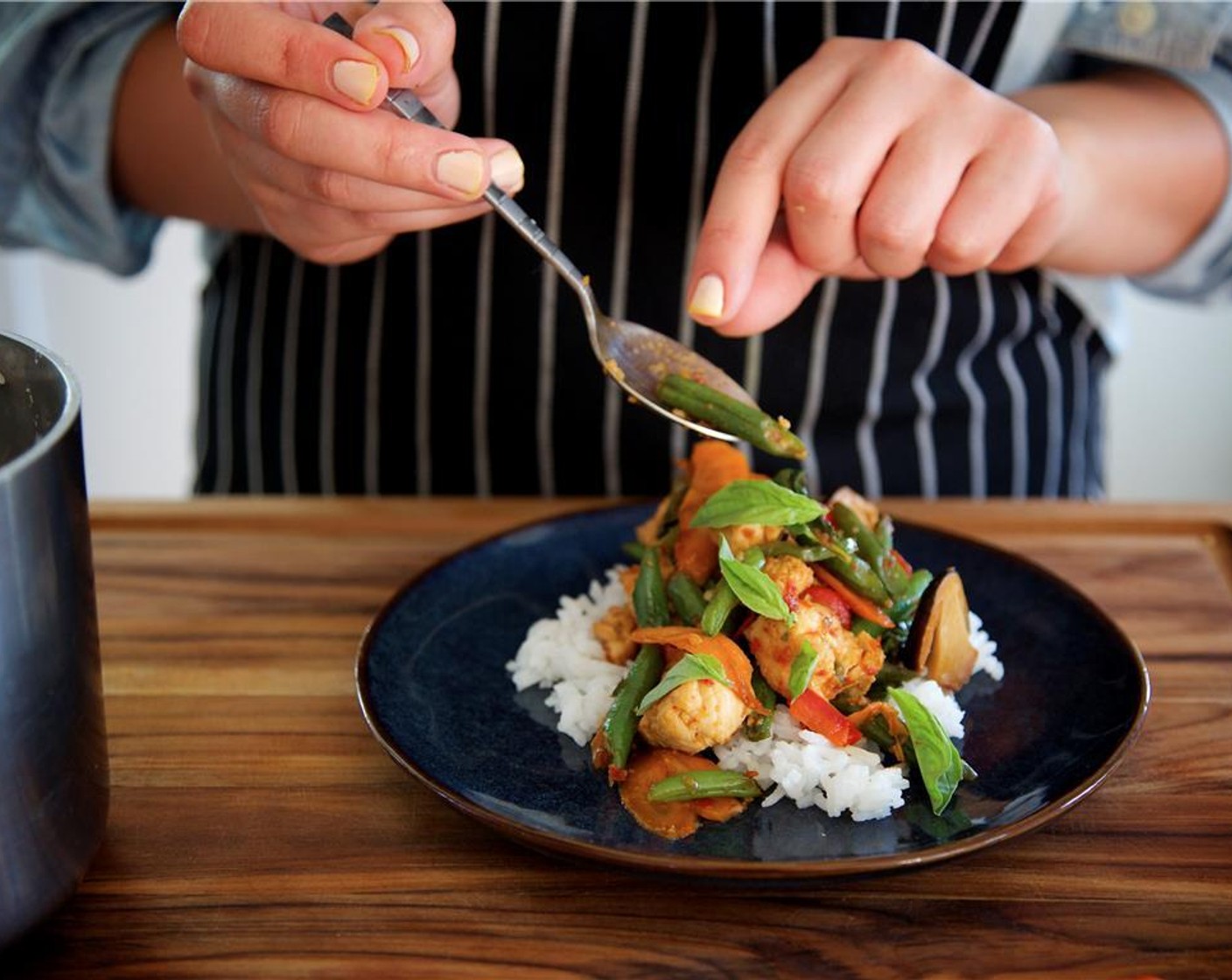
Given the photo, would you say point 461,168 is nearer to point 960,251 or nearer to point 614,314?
point 960,251

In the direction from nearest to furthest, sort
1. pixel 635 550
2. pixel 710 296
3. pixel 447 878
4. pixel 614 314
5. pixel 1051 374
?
pixel 447 878
pixel 710 296
pixel 635 550
pixel 614 314
pixel 1051 374

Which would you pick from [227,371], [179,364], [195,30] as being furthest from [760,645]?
[179,364]

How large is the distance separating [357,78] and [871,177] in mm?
424

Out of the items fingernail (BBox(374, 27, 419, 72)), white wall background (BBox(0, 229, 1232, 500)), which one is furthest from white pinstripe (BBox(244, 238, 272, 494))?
white wall background (BBox(0, 229, 1232, 500))

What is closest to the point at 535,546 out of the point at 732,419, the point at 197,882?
the point at 732,419

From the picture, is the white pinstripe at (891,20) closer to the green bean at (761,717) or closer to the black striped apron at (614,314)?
the black striped apron at (614,314)

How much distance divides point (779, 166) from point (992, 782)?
52cm

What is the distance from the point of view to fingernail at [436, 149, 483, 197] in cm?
101

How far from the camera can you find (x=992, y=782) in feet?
3.08

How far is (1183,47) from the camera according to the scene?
1.45 meters

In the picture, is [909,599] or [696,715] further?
[909,599]

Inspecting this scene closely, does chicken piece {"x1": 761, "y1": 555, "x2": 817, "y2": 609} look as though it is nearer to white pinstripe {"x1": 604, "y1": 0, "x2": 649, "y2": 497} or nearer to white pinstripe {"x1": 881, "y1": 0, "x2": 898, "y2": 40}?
white pinstripe {"x1": 604, "y1": 0, "x2": 649, "y2": 497}

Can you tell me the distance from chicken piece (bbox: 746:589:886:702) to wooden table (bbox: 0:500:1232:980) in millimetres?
158

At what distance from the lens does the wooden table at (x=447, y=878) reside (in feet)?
2.69
